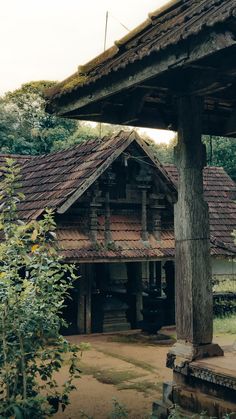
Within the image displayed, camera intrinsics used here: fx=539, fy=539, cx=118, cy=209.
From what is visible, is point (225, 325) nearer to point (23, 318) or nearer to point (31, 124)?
point (23, 318)

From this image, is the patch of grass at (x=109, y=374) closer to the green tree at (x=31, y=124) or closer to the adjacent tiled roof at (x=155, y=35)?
the adjacent tiled roof at (x=155, y=35)

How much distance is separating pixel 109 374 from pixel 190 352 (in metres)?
3.76

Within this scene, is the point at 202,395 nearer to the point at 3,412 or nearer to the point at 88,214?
the point at 3,412

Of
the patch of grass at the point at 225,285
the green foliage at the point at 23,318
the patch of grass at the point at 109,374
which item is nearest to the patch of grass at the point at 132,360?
the patch of grass at the point at 109,374

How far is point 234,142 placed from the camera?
26.5 m

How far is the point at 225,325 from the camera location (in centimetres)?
1259

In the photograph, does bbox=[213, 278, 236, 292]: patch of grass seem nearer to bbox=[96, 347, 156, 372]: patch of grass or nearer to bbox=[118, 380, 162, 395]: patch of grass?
bbox=[96, 347, 156, 372]: patch of grass

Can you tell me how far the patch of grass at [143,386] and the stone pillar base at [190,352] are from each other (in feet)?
7.38

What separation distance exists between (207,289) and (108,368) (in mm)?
4347

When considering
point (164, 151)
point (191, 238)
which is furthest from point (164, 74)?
point (164, 151)

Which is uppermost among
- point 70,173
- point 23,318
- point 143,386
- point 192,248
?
point 70,173

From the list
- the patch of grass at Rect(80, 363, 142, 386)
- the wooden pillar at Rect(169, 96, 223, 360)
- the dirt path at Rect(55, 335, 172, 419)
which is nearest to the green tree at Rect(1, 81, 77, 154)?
the dirt path at Rect(55, 335, 172, 419)

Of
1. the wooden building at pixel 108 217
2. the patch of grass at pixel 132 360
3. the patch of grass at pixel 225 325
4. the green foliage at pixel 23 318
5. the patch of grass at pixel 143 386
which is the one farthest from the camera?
the patch of grass at pixel 225 325

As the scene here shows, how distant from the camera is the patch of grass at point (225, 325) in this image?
39.5ft
